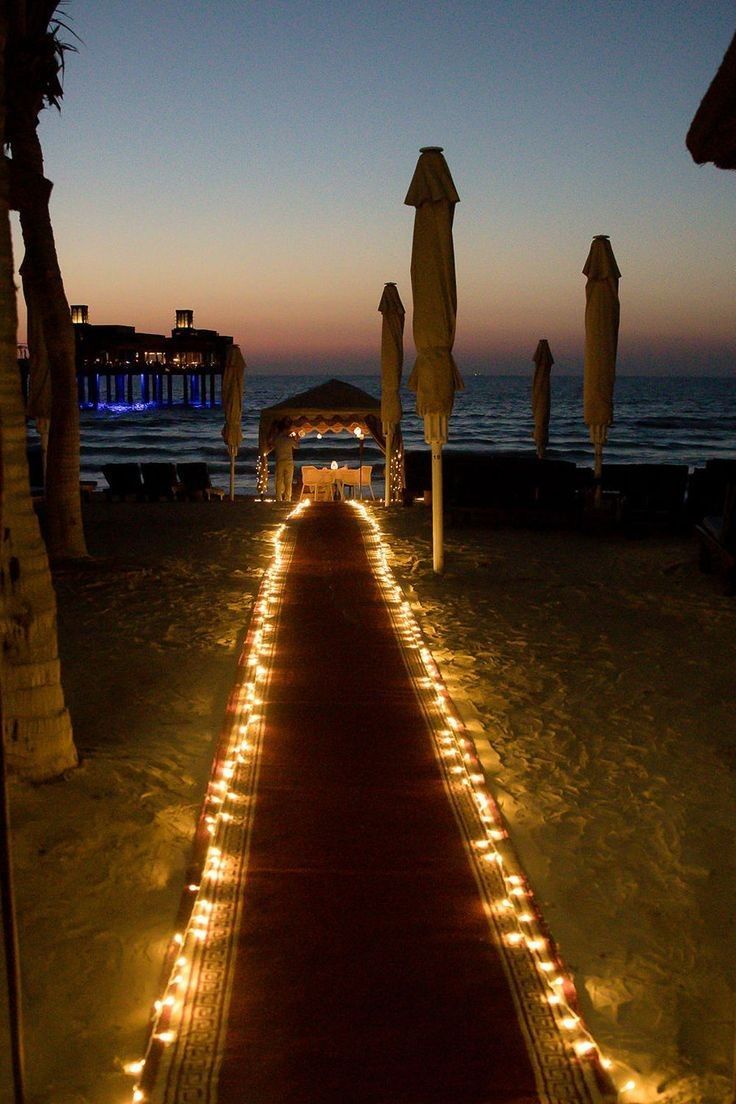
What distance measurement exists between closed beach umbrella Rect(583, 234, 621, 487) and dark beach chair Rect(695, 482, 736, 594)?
2.33m

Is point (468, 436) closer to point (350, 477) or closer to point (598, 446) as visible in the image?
point (350, 477)

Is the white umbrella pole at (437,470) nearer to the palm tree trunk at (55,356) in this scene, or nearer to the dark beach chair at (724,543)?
the dark beach chair at (724,543)

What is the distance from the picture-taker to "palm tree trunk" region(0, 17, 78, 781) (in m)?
4.22

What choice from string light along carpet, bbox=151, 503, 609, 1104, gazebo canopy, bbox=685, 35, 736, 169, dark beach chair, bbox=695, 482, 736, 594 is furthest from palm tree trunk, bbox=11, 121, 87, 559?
gazebo canopy, bbox=685, 35, 736, 169

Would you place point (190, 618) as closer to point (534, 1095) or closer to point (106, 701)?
point (106, 701)

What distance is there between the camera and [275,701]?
557 cm

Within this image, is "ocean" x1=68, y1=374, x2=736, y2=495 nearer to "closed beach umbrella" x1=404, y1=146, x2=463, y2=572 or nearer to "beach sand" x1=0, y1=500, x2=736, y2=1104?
"closed beach umbrella" x1=404, y1=146, x2=463, y2=572

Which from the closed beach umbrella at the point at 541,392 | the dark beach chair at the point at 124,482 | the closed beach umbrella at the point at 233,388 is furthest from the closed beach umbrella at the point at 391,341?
the dark beach chair at the point at 124,482

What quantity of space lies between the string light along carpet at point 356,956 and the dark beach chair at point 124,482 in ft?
44.5

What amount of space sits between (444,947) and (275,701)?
258cm

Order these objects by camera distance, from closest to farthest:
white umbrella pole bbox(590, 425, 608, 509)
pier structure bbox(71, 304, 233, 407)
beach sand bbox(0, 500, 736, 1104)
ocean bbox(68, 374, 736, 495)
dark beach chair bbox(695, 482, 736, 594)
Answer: beach sand bbox(0, 500, 736, 1104) < dark beach chair bbox(695, 482, 736, 594) < white umbrella pole bbox(590, 425, 608, 509) < ocean bbox(68, 374, 736, 495) < pier structure bbox(71, 304, 233, 407)

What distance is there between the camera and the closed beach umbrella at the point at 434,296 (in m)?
8.48

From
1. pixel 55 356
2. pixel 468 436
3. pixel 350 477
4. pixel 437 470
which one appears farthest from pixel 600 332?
pixel 468 436

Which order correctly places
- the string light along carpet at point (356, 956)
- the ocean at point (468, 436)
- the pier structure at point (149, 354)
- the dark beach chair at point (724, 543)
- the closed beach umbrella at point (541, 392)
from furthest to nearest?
the pier structure at point (149, 354) < the ocean at point (468, 436) < the closed beach umbrella at point (541, 392) < the dark beach chair at point (724, 543) < the string light along carpet at point (356, 956)
